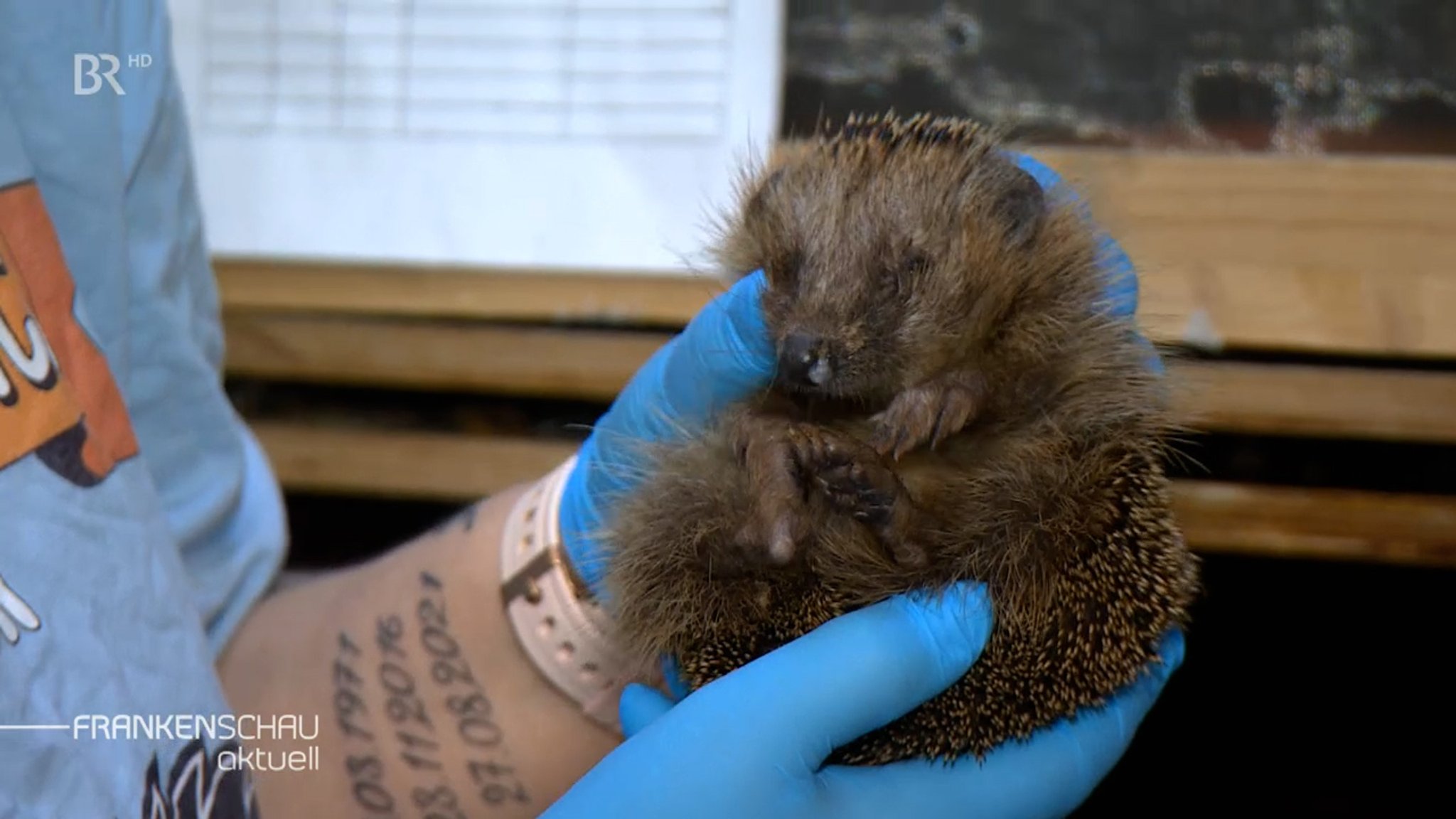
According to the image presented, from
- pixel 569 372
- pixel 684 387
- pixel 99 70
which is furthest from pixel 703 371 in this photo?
pixel 99 70

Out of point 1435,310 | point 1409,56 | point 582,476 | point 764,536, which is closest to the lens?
point 764,536

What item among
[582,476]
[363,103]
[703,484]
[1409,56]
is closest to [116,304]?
[582,476]

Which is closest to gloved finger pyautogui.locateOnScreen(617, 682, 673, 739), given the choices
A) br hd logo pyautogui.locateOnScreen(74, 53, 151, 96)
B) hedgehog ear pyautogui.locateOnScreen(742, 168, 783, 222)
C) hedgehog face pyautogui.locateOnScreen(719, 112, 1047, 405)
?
hedgehog face pyautogui.locateOnScreen(719, 112, 1047, 405)

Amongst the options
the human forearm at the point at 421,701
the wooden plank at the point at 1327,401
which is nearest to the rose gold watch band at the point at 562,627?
the human forearm at the point at 421,701

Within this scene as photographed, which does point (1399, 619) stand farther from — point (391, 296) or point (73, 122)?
point (73, 122)

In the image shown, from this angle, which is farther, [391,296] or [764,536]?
[391,296]

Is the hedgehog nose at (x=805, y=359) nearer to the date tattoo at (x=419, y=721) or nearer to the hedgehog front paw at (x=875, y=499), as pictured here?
the hedgehog front paw at (x=875, y=499)

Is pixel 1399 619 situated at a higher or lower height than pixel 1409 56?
lower

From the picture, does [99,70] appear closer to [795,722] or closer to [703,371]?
[703,371]
